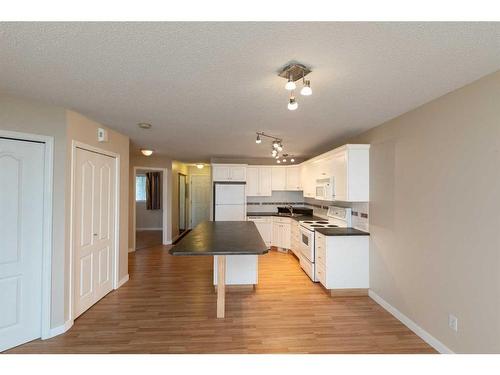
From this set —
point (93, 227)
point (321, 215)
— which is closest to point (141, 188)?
point (93, 227)

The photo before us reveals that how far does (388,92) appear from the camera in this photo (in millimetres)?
2189

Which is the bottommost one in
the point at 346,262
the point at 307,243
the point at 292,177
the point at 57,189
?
the point at 346,262

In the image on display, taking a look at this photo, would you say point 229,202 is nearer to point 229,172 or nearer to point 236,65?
point 229,172

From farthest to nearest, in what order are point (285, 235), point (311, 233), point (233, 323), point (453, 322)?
point (285, 235), point (311, 233), point (233, 323), point (453, 322)

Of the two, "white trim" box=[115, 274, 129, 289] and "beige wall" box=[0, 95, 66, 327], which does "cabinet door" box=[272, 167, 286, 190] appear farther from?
"beige wall" box=[0, 95, 66, 327]

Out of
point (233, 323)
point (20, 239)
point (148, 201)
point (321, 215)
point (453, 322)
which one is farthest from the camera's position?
point (148, 201)

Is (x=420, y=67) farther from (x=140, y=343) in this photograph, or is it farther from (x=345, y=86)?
(x=140, y=343)

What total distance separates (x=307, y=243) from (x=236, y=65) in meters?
3.31

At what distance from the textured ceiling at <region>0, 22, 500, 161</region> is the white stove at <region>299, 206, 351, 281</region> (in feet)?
6.05

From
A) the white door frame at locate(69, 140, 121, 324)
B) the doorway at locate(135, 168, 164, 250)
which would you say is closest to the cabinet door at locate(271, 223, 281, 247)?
the white door frame at locate(69, 140, 121, 324)

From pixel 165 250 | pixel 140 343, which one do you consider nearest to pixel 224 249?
pixel 140 343

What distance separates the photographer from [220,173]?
5.99 metres

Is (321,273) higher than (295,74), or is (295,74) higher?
(295,74)

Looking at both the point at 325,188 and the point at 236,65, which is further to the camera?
the point at 325,188
